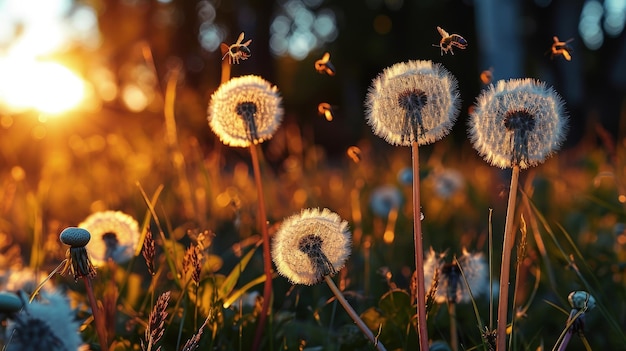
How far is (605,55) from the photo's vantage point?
18.5 m

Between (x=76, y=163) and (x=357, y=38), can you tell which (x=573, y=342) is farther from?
(x=357, y=38)

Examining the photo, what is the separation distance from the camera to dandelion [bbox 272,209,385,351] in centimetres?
119

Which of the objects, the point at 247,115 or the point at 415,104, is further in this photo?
the point at 247,115

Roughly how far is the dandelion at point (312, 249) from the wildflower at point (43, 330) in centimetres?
47

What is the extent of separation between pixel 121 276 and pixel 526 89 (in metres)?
1.47

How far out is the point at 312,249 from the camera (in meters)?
1.19

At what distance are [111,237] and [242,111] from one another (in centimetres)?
57

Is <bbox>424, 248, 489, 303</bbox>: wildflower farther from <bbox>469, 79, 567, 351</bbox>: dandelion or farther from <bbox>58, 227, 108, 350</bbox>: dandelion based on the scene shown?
<bbox>58, 227, 108, 350</bbox>: dandelion

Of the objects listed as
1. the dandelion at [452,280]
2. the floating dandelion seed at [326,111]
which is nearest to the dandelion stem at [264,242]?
the floating dandelion seed at [326,111]

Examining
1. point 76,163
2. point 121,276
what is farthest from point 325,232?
point 76,163

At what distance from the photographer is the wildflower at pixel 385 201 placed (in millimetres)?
3395

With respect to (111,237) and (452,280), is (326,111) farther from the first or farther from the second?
(111,237)

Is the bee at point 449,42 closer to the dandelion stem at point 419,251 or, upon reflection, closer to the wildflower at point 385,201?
the dandelion stem at point 419,251

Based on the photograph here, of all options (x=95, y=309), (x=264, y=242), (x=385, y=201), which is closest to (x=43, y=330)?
(x=95, y=309)
